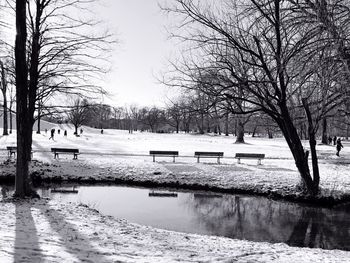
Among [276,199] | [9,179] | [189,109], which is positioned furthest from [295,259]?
[9,179]

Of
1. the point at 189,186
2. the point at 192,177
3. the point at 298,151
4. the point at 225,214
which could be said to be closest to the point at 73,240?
the point at 225,214

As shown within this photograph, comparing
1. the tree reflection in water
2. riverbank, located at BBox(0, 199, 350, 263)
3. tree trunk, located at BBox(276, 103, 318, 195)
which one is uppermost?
tree trunk, located at BBox(276, 103, 318, 195)

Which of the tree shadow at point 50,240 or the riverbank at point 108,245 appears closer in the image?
the tree shadow at point 50,240

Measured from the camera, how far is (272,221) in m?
12.4

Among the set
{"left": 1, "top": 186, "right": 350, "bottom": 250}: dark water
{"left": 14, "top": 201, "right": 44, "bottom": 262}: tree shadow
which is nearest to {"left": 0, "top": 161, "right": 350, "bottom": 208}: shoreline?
{"left": 1, "top": 186, "right": 350, "bottom": 250}: dark water

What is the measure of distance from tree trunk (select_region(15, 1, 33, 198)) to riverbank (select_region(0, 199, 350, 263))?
5.92 feet

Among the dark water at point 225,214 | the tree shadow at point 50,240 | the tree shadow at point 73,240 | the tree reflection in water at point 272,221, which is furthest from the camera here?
the dark water at point 225,214

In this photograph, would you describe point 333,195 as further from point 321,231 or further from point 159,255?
point 159,255

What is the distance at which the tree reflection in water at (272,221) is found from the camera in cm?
1042

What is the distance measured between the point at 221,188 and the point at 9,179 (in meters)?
9.93

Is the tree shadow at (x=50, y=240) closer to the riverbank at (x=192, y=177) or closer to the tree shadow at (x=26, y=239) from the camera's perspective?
the tree shadow at (x=26, y=239)

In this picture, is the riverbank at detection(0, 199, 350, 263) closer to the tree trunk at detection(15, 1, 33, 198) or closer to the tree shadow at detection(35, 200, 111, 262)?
the tree shadow at detection(35, 200, 111, 262)

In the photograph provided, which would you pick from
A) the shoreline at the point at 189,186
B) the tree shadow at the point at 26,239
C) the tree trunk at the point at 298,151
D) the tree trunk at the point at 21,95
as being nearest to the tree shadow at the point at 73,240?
the tree shadow at the point at 26,239

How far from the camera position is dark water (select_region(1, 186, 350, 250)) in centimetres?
1071
